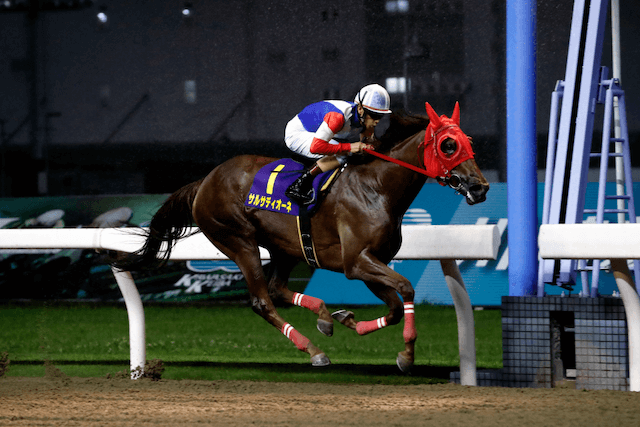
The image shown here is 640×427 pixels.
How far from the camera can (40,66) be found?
11.7 metres

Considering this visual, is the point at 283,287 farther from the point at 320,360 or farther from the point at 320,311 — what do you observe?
the point at 320,360

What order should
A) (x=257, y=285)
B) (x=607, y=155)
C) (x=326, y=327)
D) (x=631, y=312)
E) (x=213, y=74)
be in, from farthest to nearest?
(x=213, y=74) < (x=607, y=155) < (x=257, y=285) < (x=326, y=327) < (x=631, y=312)

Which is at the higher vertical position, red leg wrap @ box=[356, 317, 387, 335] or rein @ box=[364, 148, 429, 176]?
rein @ box=[364, 148, 429, 176]

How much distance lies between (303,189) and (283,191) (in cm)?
17

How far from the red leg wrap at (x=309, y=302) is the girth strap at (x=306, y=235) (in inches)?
7.5

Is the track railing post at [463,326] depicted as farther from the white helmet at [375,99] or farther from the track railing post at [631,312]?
the white helmet at [375,99]

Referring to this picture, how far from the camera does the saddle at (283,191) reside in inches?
153

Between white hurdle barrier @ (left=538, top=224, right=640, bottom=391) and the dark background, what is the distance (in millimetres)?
6177

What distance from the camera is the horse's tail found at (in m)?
4.45

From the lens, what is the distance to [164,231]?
4508 millimetres

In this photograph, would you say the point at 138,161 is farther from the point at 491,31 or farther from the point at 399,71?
the point at 491,31

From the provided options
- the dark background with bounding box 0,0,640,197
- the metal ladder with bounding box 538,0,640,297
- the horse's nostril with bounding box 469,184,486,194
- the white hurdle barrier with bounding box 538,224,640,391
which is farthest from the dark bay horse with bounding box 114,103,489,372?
the dark background with bounding box 0,0,640,197

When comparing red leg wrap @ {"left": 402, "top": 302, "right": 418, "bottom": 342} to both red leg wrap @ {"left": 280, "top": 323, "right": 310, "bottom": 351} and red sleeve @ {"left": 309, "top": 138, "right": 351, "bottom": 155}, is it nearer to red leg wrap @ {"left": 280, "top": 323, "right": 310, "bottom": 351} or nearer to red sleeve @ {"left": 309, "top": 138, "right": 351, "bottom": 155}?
red leg wrap @ {"left": 280, "top": 323, "right": 310, "bottom": 351}

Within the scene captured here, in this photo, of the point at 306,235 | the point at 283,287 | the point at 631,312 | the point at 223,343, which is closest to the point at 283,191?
the point at 306,235
